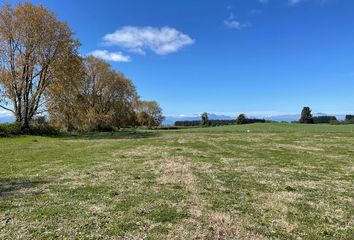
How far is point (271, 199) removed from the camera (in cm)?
771

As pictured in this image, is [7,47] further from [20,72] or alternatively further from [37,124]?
[37,124]

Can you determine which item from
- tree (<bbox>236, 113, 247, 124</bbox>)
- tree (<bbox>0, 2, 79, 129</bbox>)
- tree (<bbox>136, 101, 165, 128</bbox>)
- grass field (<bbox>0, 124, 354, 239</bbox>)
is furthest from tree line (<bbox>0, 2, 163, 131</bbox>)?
tree (<bbox>136, 101, 165, 128</bbox>)

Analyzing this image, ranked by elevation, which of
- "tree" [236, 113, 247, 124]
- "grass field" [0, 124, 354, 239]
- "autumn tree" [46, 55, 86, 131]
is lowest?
"grass field" [0, 124, 354, 239]

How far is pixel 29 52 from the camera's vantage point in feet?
105

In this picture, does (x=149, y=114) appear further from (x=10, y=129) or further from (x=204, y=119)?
(x=10, y=129)

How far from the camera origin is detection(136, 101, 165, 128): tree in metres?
102

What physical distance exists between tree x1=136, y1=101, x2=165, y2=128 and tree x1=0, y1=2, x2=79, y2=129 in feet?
218

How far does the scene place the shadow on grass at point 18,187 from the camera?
26.5ft

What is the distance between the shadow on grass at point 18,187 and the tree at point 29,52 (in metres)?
25.3

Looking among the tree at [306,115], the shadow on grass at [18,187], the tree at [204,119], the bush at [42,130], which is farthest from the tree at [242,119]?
the shadow on grass at [18,187]

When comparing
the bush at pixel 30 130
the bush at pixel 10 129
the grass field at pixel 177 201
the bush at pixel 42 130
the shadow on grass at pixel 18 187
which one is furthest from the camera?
the bush at pixel 42 130

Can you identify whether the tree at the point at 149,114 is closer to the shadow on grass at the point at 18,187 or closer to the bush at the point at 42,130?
the bush at the point at 42,130

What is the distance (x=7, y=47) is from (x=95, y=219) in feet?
104

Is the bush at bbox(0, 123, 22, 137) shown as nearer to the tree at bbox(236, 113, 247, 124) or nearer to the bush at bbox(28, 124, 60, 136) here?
the bush at bbox(28, 124, 60, 136)
